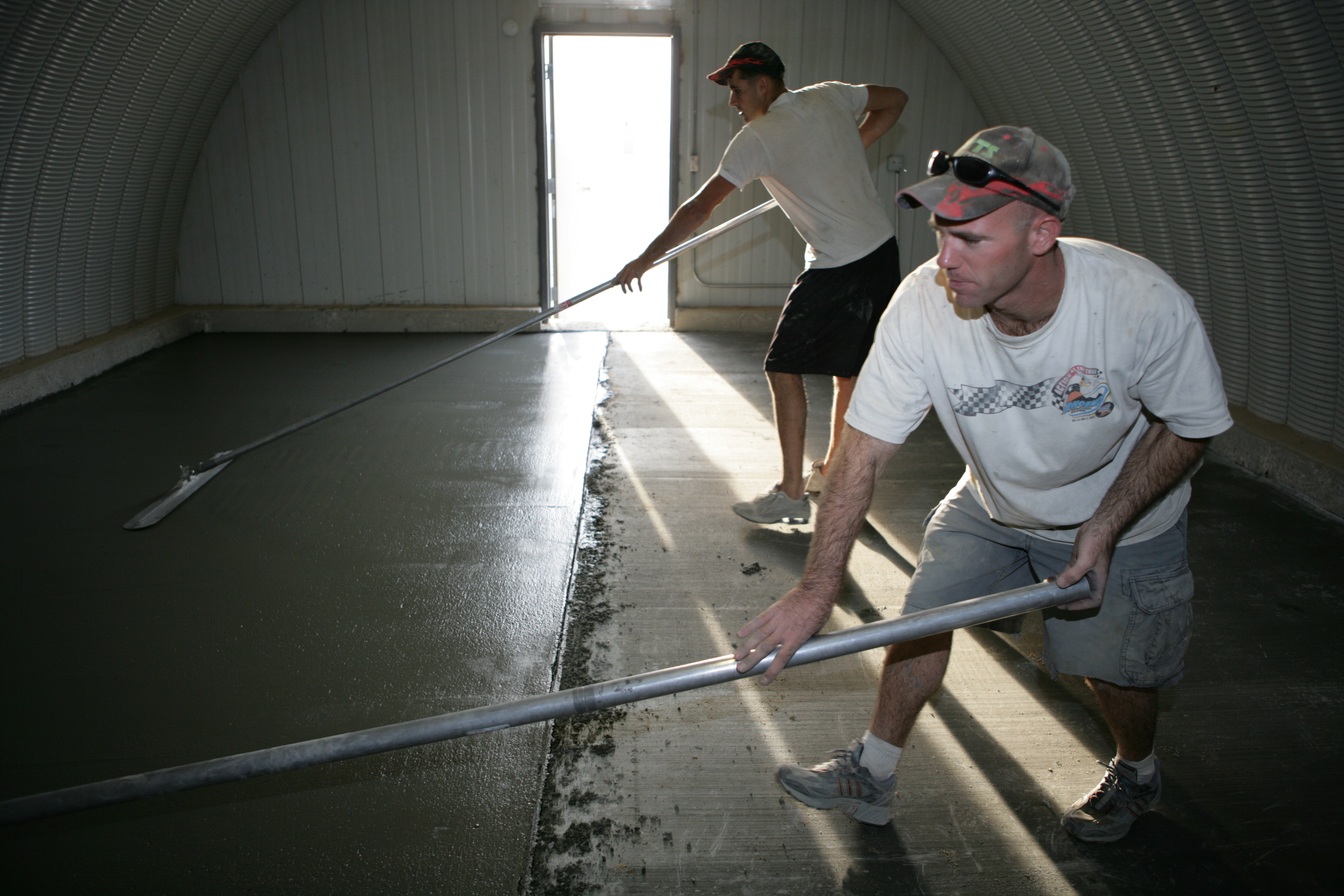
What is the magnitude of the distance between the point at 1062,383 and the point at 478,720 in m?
1.36

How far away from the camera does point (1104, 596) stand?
6.30ft

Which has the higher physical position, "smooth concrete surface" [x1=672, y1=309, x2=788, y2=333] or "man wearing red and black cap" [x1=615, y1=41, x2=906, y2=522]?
"man wearing red and black cap" [x1=615, y1=41, x2=906, y2=522]

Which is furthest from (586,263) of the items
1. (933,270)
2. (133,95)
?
(933,270)

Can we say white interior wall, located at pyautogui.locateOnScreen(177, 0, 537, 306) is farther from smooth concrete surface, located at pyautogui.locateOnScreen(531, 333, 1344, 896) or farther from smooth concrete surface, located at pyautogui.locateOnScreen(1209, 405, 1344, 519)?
smooth concrete surface, located at pyautogui.locateOnScreen(1209, 405, 1344, 519)

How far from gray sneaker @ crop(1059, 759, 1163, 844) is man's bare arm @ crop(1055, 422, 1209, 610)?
1.77ft

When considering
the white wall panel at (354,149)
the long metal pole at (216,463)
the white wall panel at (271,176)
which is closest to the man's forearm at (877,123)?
the long metal pole at (216,463)

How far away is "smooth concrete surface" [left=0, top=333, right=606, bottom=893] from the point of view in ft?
6.61

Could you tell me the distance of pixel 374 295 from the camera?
8.02 m

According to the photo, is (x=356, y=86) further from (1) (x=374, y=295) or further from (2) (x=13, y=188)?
(2) (x=13, y=188)

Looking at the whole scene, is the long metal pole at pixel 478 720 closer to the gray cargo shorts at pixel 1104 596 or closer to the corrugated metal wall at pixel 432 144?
the gray cargo shorts at pixel 1104 596

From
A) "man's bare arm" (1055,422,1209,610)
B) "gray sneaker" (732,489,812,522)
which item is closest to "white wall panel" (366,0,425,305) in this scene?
"gray sneaker" (732,489,812,522)

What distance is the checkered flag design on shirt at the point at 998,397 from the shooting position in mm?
1821

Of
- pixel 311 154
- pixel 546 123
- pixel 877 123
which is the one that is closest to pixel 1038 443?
pixel 877 123

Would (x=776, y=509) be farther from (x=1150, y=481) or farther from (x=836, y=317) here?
(x=1150, y=481)
